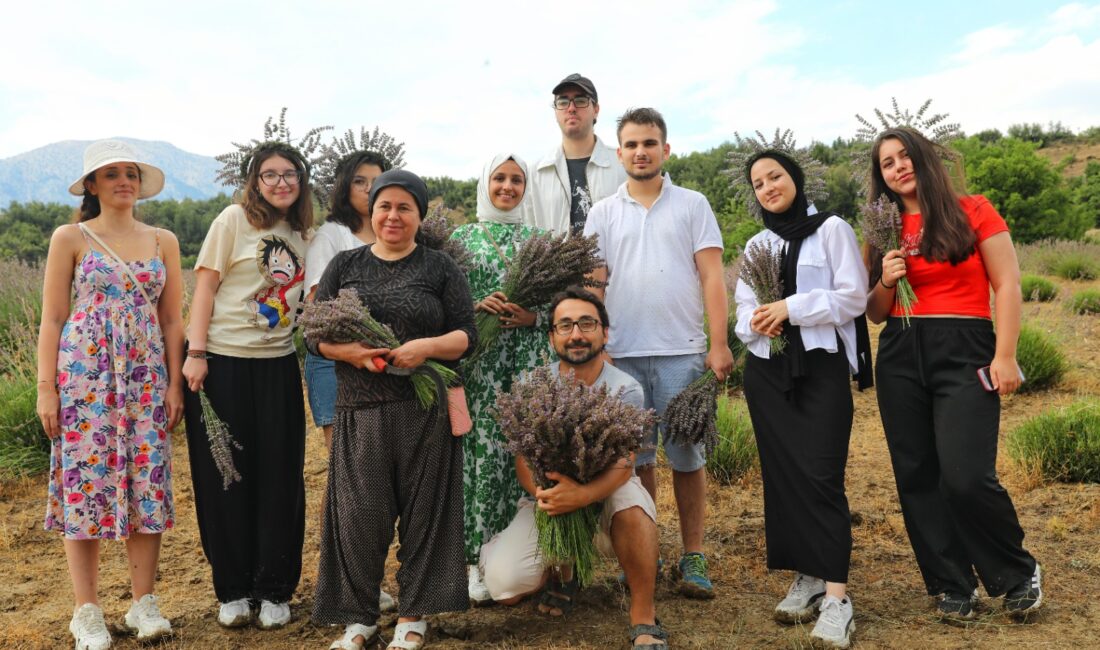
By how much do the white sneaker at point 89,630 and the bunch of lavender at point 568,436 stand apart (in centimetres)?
198

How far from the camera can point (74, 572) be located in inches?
140

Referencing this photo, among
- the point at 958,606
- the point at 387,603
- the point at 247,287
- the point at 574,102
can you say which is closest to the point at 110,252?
the point at 247,287

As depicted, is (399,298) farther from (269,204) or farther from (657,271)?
(657,271)

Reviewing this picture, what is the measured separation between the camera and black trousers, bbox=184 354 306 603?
12.3 ft

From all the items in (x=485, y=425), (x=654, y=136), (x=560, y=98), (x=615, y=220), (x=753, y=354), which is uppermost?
(x=560, y=98)

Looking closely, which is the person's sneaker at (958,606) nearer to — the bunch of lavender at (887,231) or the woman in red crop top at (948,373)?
the woman in red crop top at (948,373)

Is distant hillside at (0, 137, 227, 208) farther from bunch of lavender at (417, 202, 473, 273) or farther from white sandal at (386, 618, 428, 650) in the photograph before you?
white sandal at (386, 618, 428, 650)

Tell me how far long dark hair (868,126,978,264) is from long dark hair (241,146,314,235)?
8.93 ft

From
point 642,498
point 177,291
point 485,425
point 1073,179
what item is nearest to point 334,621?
point 485,425

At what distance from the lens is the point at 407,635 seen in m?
3.35

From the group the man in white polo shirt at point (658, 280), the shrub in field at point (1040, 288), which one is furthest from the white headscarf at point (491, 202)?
the shrub in field at point (1040, 288)

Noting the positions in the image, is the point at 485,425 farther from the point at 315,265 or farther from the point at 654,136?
the point at 654,136

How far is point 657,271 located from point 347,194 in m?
1.58

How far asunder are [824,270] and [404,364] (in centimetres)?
187
